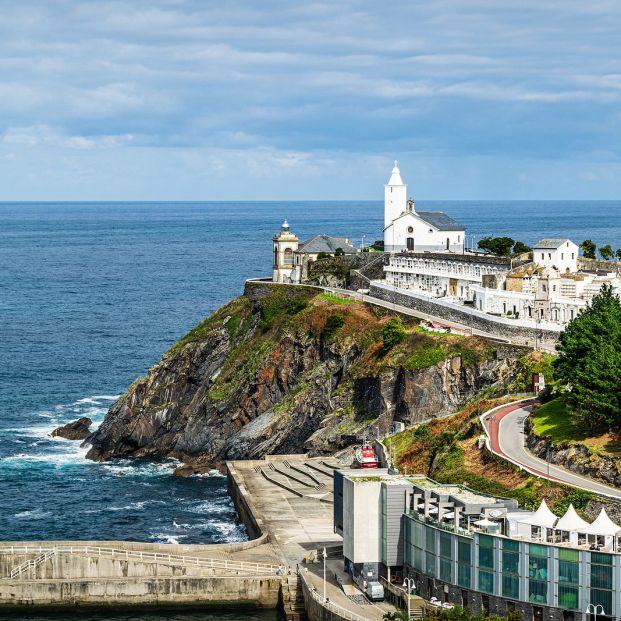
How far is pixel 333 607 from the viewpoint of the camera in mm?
69000

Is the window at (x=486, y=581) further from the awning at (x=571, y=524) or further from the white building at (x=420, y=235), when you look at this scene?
the white building at (x=420, y=235)

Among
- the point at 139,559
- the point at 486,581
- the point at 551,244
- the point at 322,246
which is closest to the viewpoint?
the point at 486,581

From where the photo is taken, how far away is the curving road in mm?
78500

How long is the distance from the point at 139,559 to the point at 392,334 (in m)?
46.0

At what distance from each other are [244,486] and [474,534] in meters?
39.1

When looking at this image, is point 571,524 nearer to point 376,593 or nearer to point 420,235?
point 376,593

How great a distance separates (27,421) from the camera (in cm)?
12850

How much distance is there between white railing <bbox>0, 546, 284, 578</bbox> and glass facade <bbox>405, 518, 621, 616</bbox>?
47.0 ft

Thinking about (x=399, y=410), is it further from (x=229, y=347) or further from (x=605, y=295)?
(x=229, y=347)

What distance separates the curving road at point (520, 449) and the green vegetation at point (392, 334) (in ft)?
70.5

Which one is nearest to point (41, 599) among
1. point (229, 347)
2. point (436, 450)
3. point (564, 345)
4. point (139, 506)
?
point (139, 506)

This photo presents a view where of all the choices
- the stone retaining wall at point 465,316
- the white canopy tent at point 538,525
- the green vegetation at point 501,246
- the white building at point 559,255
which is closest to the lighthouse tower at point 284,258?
the stone retaining wall at point 465,316

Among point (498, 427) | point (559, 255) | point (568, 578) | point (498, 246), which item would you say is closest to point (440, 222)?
point (498, 246)

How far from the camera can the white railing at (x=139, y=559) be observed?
257 ft
